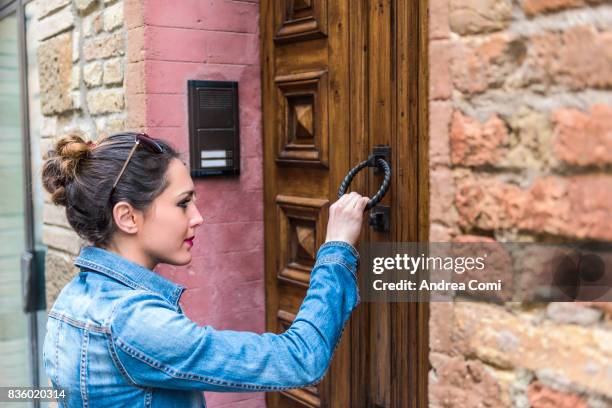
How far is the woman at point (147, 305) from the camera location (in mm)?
1604

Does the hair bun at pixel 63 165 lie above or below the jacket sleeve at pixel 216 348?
above

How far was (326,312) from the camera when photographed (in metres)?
1.71

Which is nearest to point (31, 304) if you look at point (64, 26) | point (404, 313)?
point (64, 26)

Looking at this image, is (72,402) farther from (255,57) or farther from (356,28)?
(255,57)

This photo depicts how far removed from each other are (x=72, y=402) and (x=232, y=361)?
388 millimetres

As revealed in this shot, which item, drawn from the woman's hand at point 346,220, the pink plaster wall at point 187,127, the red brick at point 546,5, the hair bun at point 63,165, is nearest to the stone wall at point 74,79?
the pink plaster wall at point 187,127

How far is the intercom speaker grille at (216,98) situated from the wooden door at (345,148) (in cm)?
16

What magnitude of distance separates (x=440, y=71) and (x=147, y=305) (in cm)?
88

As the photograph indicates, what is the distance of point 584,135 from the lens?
1500 millimetres

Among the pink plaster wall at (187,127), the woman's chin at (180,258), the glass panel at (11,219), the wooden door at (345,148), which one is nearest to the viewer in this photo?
the woman's chin at (180,258)

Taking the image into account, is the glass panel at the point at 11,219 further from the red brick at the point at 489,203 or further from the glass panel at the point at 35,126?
the red brick at the point at 489,203

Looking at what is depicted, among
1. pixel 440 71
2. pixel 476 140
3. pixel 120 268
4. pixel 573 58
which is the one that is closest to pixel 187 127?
pixel 120 268

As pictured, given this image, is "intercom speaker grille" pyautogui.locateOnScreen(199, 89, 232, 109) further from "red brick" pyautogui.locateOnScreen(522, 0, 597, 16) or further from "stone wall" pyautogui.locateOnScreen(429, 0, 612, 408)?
"red brick" pyautogui.locateOnScreen(522, 0, 597, 16)

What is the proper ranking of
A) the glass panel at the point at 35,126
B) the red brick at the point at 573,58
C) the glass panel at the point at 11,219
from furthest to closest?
the glass panel at the point at 11,219 → the glass panel at the point at 35,126 → the red brick at the point at 573,58
